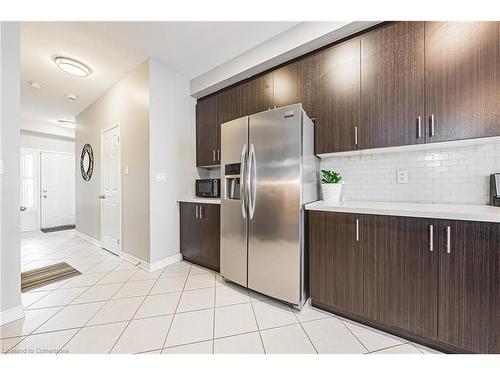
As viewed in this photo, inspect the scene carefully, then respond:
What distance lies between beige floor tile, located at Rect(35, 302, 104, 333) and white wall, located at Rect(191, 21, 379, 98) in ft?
9.12

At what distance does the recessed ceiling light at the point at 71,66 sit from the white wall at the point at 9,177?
1.02 metres

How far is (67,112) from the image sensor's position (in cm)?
433

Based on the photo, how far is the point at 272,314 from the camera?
Result: 1644 millimetres

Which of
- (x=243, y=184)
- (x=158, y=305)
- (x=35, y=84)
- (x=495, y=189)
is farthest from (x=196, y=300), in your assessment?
(x=35, y=84)

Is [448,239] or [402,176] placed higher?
[402,176]

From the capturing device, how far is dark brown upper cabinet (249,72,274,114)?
228 cm

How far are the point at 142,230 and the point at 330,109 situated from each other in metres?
2.61

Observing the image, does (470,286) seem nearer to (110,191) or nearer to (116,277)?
(116,277)

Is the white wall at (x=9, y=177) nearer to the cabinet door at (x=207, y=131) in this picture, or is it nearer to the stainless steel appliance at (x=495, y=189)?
the cabinet door at (x=207, y=131)

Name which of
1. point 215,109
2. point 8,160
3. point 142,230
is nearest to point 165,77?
point 215,109

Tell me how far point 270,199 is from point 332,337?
108cm

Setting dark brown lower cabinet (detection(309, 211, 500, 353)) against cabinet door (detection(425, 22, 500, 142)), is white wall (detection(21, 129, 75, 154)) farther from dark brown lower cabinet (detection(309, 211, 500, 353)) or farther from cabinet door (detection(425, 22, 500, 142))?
cabinet door (detection(425, 22, 500, 142))

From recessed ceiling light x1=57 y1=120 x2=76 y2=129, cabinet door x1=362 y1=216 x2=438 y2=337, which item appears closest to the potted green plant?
cabinet door x1=362 y1=216 x2=438 y2=337

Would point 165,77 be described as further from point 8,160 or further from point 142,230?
point 142,230
